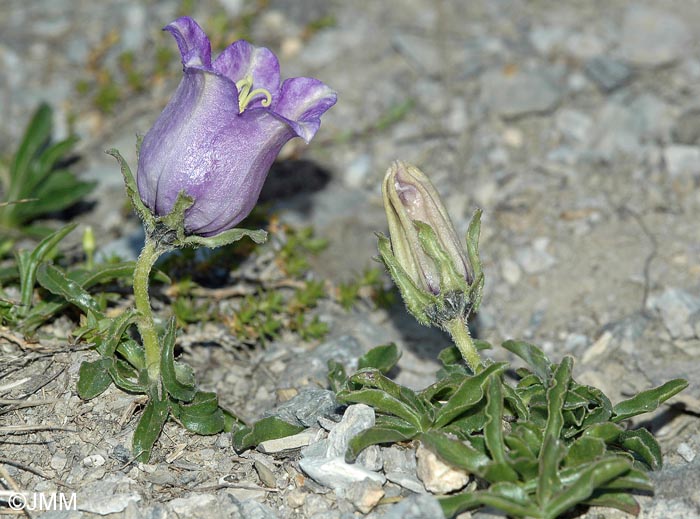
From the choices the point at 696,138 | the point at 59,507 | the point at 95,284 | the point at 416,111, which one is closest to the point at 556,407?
the point at 59,507

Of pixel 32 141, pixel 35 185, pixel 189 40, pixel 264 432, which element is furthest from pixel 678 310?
pixel 32 141

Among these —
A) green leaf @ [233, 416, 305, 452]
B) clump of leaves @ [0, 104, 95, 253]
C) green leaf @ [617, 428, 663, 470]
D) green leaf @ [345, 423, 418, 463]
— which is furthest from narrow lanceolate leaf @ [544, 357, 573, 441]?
clump of leaves @ [0, 104, 95, 253]

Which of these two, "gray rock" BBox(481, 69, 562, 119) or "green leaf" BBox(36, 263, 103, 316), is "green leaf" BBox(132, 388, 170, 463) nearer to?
"green leaf" BBox(36, 263, 103, 316)

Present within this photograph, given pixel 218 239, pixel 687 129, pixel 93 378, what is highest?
pixel 218 239

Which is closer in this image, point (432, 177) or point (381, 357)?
point (381, 357)

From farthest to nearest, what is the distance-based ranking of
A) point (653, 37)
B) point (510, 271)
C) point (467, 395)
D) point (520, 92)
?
point (653, 37), point (520, 92), point (510, 271), point (467, 395)

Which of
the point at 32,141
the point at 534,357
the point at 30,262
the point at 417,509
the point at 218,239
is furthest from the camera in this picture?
the point at 32,141

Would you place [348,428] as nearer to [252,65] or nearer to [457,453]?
[457,453]
